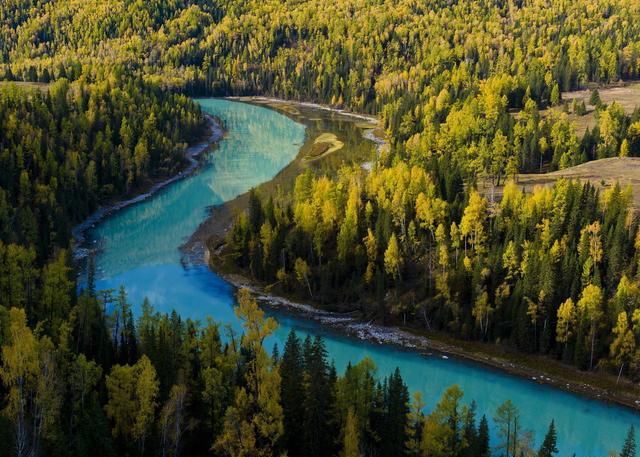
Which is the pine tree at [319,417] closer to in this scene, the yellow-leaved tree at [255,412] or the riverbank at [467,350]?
the yellow-leaved tree at [255,412]

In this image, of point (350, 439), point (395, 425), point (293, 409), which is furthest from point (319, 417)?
point (395, 425)

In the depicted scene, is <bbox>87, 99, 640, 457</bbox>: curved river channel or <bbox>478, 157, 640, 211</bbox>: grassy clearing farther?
<bbox>478, 157, 640, 211</bbox>: grassy clearing

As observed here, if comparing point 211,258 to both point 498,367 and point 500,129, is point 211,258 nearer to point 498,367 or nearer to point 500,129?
point 498,367

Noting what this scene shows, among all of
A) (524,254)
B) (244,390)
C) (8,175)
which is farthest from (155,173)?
(244,390)

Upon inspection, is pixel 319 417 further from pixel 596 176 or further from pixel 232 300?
pixel 596 176

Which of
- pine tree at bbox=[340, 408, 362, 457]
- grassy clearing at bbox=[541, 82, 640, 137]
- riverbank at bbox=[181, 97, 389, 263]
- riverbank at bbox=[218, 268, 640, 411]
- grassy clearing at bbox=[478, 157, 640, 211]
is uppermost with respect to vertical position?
grassy clearing at bbox=[541, 82, 640, 137]

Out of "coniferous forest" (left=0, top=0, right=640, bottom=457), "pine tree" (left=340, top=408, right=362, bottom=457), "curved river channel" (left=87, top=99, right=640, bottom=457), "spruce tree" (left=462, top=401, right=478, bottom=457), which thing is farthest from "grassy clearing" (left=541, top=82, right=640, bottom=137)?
"pine tree" (left=340, top=408, right=362, bottom=457)

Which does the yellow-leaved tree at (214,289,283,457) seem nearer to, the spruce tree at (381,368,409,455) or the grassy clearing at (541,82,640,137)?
the spruce tree at (381,368,409,455)
